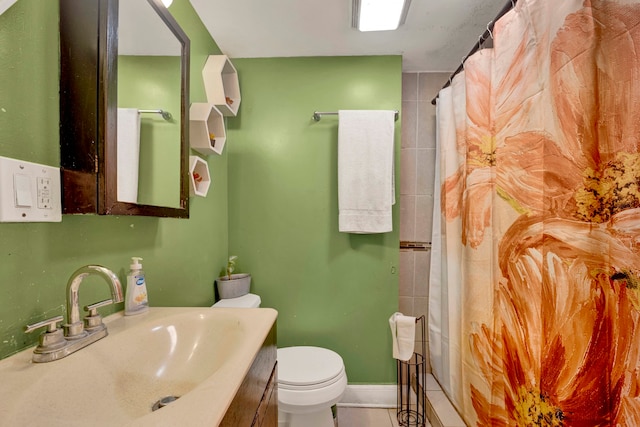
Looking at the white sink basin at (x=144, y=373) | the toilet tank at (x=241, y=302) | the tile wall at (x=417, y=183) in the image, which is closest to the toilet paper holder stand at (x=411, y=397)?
the tile wall at (x=417, y=183)

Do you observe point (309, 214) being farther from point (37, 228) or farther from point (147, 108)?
point (37, 228)

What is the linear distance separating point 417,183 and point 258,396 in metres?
1.65

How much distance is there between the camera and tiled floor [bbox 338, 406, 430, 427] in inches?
62.5

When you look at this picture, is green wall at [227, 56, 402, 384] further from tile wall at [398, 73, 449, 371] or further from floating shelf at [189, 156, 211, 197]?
floating shelf at [189, 156, 211, 197]

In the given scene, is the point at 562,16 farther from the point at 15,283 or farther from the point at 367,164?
the point at 15,283

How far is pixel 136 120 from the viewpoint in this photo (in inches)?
32.7

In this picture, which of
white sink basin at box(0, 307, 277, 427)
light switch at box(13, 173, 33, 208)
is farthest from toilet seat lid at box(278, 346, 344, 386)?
light switch at box(13, 173, 33, 208)

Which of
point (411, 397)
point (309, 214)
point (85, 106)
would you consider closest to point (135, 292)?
point (85, 106)

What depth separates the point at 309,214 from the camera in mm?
1790

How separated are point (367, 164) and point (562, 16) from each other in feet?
3.28

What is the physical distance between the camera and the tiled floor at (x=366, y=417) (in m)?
1.59

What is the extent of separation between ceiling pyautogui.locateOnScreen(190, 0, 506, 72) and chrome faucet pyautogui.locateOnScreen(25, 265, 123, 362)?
1.33 m

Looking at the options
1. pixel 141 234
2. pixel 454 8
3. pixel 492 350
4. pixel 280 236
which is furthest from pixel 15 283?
pixel 454 8

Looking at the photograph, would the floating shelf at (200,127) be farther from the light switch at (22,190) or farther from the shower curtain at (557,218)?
the shower curtain at (557,218)
